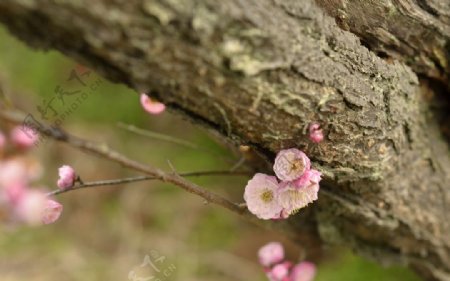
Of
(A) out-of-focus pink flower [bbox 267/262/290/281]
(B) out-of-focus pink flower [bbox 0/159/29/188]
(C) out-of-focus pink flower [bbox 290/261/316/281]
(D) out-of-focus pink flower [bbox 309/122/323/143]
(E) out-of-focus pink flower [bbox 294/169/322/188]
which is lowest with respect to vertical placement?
(C) out-of-focus pink flower [bbox 290/261/316/281]

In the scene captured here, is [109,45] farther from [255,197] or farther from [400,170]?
[400,170]

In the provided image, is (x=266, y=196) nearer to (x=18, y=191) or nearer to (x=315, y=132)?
(x=315, y=132)

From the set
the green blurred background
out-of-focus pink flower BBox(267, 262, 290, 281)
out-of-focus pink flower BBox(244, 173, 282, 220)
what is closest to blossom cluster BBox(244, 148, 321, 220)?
out-of-focus pink flower BBox(244, 173, 282, 220)

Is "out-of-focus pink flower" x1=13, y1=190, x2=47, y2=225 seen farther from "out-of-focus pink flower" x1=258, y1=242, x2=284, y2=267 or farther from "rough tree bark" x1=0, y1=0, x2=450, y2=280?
"out-of-focus pink flower" x1=258, y1=242, x2=284, y2=267

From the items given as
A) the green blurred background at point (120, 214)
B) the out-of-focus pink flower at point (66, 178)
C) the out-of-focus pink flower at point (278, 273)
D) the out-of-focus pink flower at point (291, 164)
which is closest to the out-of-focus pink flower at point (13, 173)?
the out-of-focus pink flower at point (66, 178)

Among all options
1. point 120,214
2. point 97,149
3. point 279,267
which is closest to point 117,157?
point 97,149

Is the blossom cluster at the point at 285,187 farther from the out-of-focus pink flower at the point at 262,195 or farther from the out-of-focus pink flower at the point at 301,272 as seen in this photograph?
the out-of-focus pink flower at the point at 301,272
